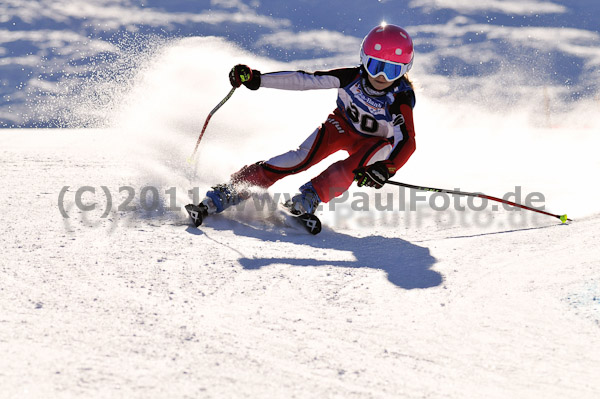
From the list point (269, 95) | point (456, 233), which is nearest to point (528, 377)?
point (456, 233)

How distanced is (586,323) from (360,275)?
117 centimetres

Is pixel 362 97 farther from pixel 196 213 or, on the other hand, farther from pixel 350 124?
pixel 196 213

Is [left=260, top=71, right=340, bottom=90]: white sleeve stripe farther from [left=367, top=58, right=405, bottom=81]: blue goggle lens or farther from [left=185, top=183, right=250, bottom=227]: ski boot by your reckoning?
[left=185, top=183, right=250, bottom=227]: ski boot

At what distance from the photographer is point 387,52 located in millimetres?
4207

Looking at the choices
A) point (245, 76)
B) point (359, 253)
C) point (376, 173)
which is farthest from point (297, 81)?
point (359, 253)

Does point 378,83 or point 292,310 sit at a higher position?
point 378,83

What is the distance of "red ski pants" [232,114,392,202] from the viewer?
4496 mm

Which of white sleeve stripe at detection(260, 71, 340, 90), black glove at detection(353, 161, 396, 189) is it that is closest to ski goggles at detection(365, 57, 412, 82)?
white sleeve stripe at detection(260, 71, 340, 90)

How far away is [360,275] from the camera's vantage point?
10.0 feet

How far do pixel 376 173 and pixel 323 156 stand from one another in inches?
33.1

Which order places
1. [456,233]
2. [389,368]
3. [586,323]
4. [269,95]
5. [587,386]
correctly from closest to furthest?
[587,386], [389,368], [586,323], [456,233], [269,95]

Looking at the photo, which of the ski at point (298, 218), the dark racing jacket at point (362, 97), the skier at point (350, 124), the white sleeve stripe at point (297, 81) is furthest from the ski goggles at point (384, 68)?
the ski at point (298, 218)

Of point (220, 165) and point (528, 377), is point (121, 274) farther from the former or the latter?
point (220, 165)

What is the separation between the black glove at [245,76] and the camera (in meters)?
4.34
